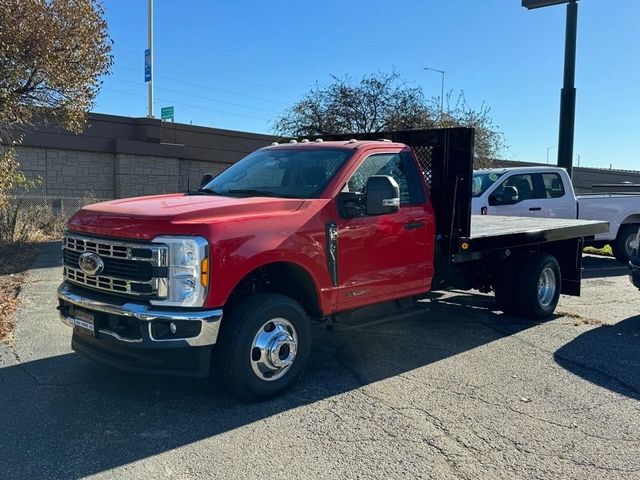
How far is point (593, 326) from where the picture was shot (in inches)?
293

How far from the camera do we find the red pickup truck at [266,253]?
13.9 feet

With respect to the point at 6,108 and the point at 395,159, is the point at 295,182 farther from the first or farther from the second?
the point at 6,108

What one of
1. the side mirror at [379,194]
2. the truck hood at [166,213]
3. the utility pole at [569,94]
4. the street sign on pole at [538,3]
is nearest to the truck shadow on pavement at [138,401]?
the side mirror at [379,194]

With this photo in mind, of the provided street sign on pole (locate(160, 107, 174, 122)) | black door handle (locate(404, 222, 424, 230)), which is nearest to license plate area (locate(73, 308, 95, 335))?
black door handle (locate(404, 222, 424, 230))

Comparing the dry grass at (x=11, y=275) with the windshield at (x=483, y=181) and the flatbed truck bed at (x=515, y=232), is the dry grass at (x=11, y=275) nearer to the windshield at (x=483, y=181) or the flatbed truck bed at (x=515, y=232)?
the flatbed truck bed at (x=515, y=232)

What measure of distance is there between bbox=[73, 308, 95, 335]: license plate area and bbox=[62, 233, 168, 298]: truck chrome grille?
22 cm

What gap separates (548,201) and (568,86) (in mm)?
3962

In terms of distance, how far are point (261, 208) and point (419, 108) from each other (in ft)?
55.3

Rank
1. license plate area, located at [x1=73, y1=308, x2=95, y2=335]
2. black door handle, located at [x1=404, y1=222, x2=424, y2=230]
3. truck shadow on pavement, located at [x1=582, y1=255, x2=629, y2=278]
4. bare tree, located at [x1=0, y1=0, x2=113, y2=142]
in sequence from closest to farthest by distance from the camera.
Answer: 1. license plate area, located at [x1=73, y1=308, x2=95, y2=335]
2. black door handle, located at [x1=404, y1=222, x2=424, y2=230]
3. bare tree, located at [x1=0, y1=0, x2=113, y2=142]
4. truck shadow on pavement, located at [x1=582, y1=255, x2=629, y2=278]

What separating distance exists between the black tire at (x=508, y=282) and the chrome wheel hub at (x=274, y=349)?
375 centimetres

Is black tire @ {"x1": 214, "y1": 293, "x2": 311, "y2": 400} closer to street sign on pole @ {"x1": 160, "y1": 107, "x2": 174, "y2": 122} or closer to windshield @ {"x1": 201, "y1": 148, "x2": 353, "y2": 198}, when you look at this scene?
windshield @ {"x1": 201, "y1": 148, "x2": 353, "y2": 198}

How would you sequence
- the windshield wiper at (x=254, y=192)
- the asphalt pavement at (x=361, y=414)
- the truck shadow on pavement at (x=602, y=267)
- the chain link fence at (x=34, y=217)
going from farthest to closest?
the chain link fence at (x=34, y=217)
the truck shadow on pavement at (x=602, y=267)
the windshield wiper at (x=254, y=192)
the asphalt pavement at (x=361, y=414)

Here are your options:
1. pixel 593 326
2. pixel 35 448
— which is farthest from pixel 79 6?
pixel 593 326

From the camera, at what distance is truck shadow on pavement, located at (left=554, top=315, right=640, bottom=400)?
533 cm
